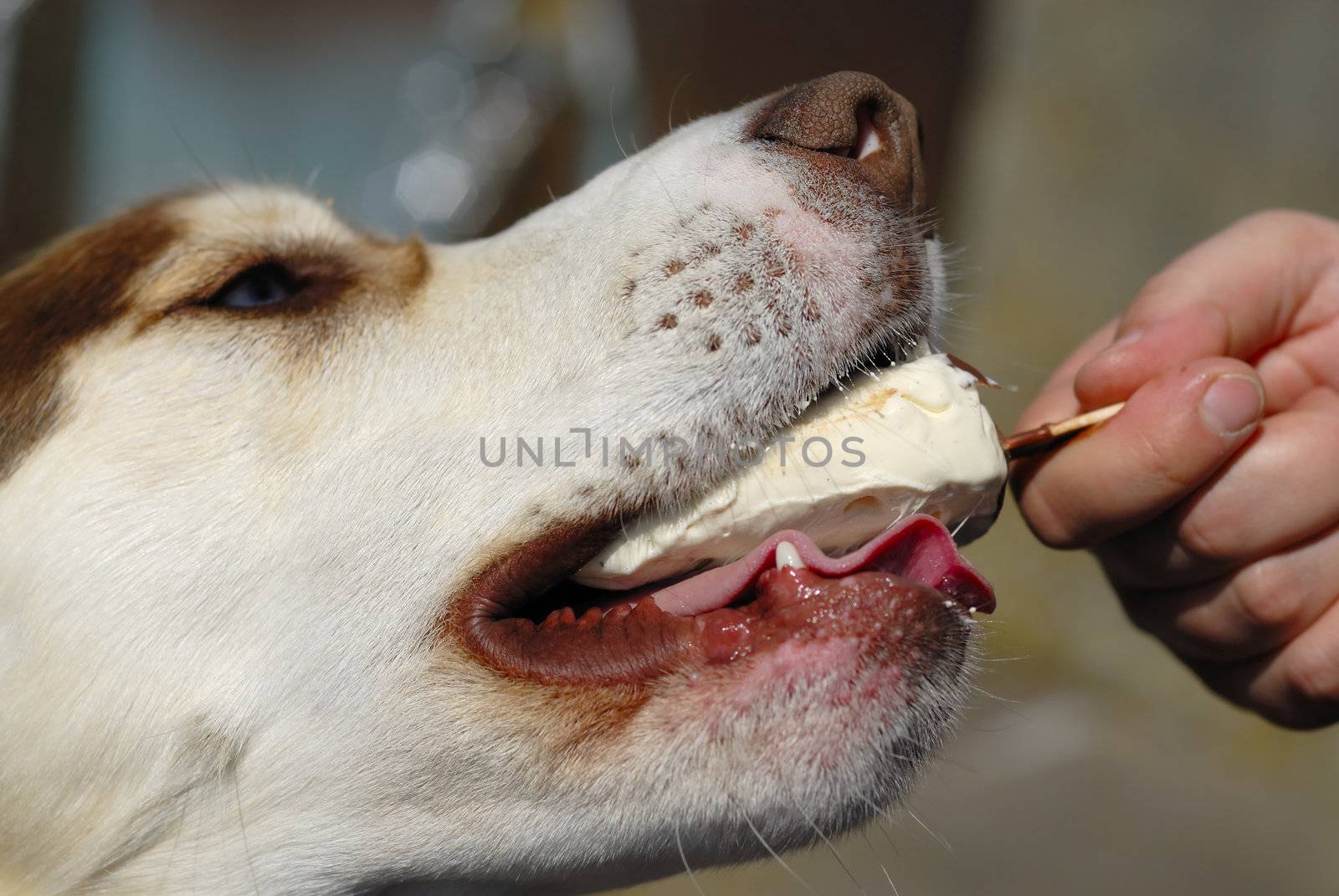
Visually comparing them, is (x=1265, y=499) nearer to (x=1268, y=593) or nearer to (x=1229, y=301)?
(x=1268, y=593)

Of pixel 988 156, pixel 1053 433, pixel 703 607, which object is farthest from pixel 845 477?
pixel 988 156

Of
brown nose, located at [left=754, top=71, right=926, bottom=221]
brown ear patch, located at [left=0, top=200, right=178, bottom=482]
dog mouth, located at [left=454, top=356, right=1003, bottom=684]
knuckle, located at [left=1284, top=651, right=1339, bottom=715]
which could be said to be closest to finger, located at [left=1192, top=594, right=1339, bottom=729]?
knuckle, located at [left=1284, top=651, right=1339, bottom=715]

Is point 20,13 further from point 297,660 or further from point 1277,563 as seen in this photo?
point 1277,563

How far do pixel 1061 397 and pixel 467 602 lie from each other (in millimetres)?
1301

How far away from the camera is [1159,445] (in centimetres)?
166

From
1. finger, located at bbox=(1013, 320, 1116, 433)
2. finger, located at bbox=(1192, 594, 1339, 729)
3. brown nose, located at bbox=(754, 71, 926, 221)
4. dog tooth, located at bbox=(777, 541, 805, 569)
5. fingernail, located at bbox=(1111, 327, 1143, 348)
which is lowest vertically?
finger, located at bbox=(1192, 594, 1339, 729)

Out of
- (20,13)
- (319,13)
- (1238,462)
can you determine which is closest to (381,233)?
(1238,462)

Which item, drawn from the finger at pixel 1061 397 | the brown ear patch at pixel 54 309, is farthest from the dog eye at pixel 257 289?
the finger at pixel 1061 397

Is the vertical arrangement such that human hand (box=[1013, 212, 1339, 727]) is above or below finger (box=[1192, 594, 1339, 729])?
above

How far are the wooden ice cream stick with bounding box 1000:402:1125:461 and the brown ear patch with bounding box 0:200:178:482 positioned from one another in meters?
1.56

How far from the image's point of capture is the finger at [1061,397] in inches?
79.8

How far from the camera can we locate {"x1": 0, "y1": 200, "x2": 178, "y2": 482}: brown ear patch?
1633 millimetres

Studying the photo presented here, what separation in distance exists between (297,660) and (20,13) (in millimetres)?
5175

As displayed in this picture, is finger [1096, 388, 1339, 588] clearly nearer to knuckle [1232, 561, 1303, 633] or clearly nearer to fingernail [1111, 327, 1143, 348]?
knuckle [1232, 561, 1303, 633]
